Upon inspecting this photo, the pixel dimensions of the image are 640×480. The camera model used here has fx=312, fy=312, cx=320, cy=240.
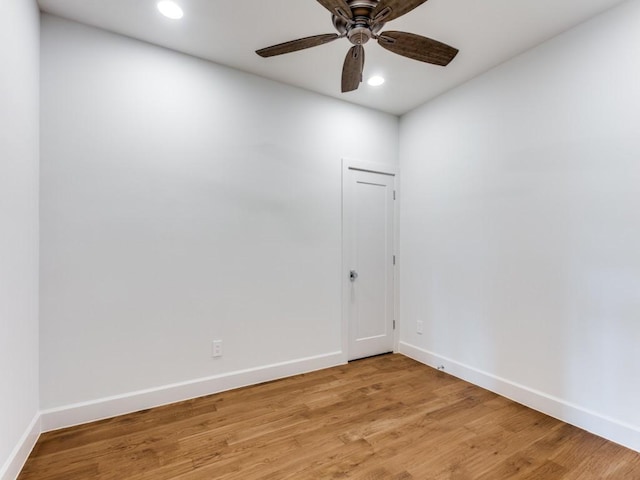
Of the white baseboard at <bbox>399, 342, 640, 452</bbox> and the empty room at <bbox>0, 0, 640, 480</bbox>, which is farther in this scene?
the white baseboard at <bbox>399, 342, 640, 452</bbox>

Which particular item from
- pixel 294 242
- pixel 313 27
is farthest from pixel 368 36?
pixel 294 242

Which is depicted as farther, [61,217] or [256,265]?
[256,265]

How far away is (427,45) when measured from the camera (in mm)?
1820

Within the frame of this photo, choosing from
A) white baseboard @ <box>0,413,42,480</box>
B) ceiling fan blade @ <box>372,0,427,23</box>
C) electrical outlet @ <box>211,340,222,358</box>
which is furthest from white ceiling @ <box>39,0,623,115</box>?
white baseboard @ <box>0,413,42,480</box>

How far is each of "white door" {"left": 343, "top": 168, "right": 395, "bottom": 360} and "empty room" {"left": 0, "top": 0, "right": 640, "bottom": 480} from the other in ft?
0.39

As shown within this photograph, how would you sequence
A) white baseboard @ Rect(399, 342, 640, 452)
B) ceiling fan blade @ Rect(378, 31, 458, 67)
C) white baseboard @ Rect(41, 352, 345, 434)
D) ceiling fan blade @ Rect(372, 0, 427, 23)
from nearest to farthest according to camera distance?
ceiling fan blade @ Rect(372, 0, 427, 23)
ceiling fan blade @ Rect(378, 31, 458, 67)
white baseboard @ Rect(399, 342, 640, 452)
white baseboard @ Rect(41, 352, 345, 434)

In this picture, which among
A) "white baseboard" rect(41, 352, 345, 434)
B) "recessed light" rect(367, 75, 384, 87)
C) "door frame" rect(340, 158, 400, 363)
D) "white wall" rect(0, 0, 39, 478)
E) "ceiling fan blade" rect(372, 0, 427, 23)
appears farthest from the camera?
"door frame" rect(340, 158, 400, 363)

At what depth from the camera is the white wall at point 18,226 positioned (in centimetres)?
157

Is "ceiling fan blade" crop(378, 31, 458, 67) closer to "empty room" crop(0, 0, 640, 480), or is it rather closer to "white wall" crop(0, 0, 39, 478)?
"empty room" crop(0, 0, 640, 480)

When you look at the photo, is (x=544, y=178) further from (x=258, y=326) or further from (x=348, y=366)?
(x=258, y=326)

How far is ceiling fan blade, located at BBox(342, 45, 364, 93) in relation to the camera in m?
1.89

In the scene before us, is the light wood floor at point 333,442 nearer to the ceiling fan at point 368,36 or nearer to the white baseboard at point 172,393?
the white baseboard at point 172,393

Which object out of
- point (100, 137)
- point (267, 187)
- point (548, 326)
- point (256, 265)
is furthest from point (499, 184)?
point (100, 137)

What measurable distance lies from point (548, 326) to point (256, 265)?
2438 mm
